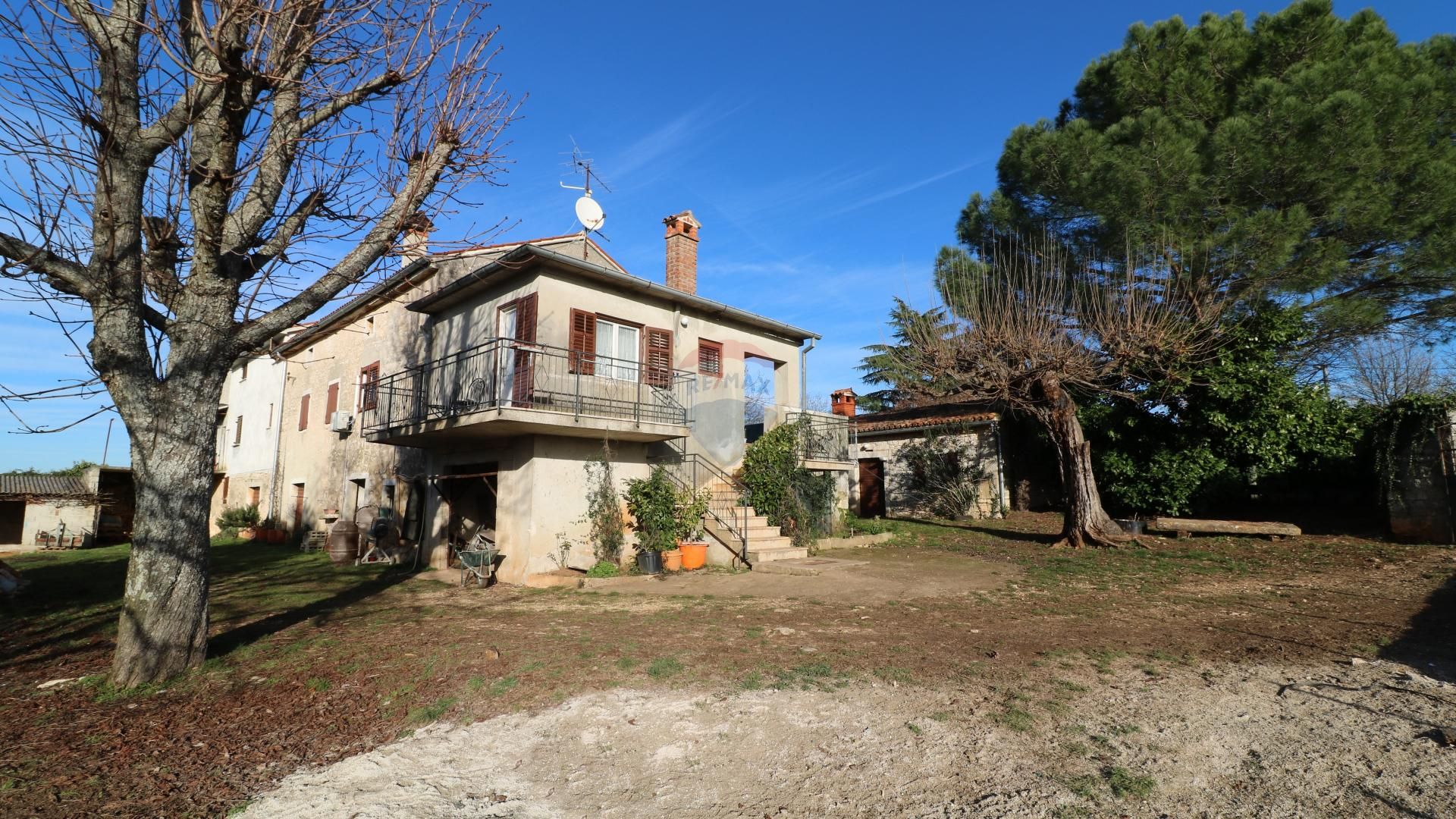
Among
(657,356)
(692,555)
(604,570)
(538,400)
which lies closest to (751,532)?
(692,555)

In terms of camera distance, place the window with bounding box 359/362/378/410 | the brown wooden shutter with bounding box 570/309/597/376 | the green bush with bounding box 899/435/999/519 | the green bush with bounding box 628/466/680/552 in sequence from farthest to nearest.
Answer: the green bush with bounding box 899/435/999/519, the window with bounding box 359/362/378/410, the brown wooden shutter with bounding box 570/309/597/376, the green bush with bounding box 628/466/680/552

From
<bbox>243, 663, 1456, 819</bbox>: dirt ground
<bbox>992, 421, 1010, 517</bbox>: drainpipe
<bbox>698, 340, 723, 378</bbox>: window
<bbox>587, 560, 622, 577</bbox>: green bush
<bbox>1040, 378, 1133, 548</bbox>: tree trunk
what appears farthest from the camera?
<bbox>992, 421, 1010, 517</bbox>: drainpipe

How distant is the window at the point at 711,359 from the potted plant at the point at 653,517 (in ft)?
10.2

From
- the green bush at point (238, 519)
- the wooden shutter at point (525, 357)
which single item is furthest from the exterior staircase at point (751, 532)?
the green bush at point (238, 519)

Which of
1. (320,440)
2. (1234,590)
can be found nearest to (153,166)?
(1234,590)

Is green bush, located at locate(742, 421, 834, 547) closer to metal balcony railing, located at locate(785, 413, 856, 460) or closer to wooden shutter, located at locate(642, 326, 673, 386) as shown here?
metal balcony railing, located at locate(785, 413, 856, 460)

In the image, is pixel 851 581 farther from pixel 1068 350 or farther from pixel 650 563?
pixel 1068 350

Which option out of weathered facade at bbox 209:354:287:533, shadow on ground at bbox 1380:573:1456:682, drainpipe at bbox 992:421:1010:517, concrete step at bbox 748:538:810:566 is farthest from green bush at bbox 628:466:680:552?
weathered facade at bbox 209:354:287:533

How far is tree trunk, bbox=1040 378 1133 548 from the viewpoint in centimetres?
1292

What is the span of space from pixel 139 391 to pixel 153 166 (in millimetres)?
1711

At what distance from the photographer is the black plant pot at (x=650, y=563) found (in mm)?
11102

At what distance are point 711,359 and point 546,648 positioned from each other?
9.23 meters

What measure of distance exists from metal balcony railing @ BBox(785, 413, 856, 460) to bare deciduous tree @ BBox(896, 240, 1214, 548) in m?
2.45

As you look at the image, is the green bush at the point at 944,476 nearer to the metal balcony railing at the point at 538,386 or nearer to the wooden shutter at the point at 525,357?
the metal balcony railing at the point at 538,386
